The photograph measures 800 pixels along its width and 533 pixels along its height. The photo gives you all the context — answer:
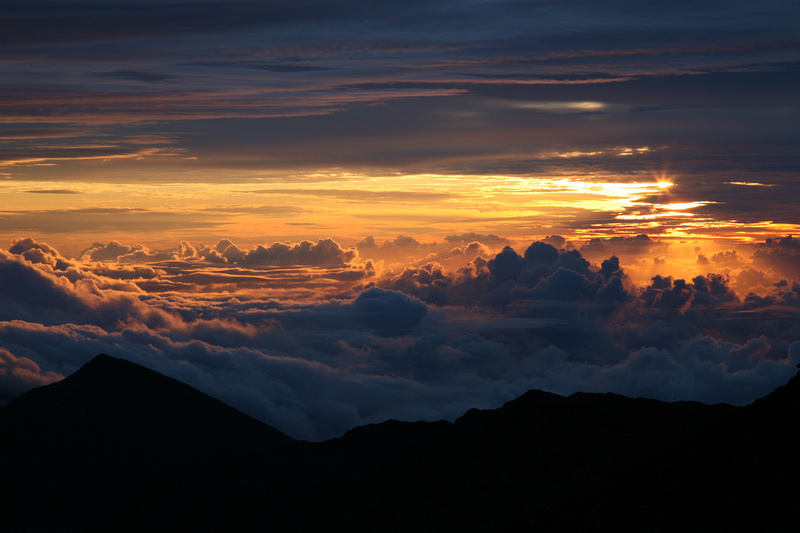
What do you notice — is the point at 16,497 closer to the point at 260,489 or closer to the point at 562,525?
the point at 260,489

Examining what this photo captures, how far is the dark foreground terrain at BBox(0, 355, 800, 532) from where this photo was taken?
161ft

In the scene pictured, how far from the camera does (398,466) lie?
121 metres

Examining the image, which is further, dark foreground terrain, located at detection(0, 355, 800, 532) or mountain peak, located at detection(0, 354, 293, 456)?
mountain peak, located at detection(0, 354, 293, 456)

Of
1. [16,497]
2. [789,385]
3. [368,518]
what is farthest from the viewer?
[16,497]

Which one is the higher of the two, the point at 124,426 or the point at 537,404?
the point at 537,404

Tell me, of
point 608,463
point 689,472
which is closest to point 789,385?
point 689,472

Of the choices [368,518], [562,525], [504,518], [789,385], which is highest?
[789,385]

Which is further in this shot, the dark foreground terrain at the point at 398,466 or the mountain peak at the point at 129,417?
the mountain peak at the point at 129,417

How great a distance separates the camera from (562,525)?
52.3 metres

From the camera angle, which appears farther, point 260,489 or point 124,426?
point 124,426

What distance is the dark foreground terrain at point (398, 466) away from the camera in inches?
1934

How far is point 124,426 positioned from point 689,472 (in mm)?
136265

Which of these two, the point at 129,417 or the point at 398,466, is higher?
the point at 129,417

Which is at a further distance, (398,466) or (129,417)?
(129,417)
